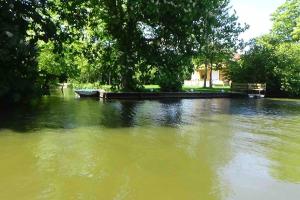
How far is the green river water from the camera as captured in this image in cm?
734

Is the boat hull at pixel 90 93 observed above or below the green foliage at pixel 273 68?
below

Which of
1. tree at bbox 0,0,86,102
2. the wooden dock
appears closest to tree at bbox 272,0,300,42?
the wooden dock

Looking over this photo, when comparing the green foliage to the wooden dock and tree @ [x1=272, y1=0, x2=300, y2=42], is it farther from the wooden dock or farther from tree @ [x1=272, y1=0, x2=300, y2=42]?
tree @ [x1=272, y1=0, x2=300, y2=42]

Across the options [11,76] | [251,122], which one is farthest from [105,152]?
[11,76]

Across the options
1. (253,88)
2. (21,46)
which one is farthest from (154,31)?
(253,88)

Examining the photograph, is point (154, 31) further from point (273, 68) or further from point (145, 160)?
point (145, 160)

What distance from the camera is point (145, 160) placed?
32.0 ft

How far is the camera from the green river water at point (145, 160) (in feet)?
24.1

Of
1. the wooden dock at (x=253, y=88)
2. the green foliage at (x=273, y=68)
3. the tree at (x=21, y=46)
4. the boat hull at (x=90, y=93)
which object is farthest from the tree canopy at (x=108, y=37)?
the green foliage at (x=273, y=68)

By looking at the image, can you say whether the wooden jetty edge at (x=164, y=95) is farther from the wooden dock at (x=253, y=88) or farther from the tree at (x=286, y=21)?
the tree at (x=286, y=21)

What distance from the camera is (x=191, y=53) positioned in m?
29.4

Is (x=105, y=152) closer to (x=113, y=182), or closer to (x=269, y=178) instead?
(x=113, y=182)

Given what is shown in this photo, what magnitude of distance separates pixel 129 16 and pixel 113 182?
2215cm

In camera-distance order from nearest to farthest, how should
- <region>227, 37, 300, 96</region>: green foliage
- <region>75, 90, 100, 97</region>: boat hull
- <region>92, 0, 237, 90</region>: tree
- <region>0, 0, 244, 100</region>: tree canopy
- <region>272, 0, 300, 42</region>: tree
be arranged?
<region>0, 0, 244, 100</region>: tree canopy
<region>92, 0, 237, 90</region>: tree
<region>75, 90, 100, 97</region>: boat hull
<region>227, 37, 300, 96</region>: green foliage
<region>272, 0, 300, 42</region>: tree
